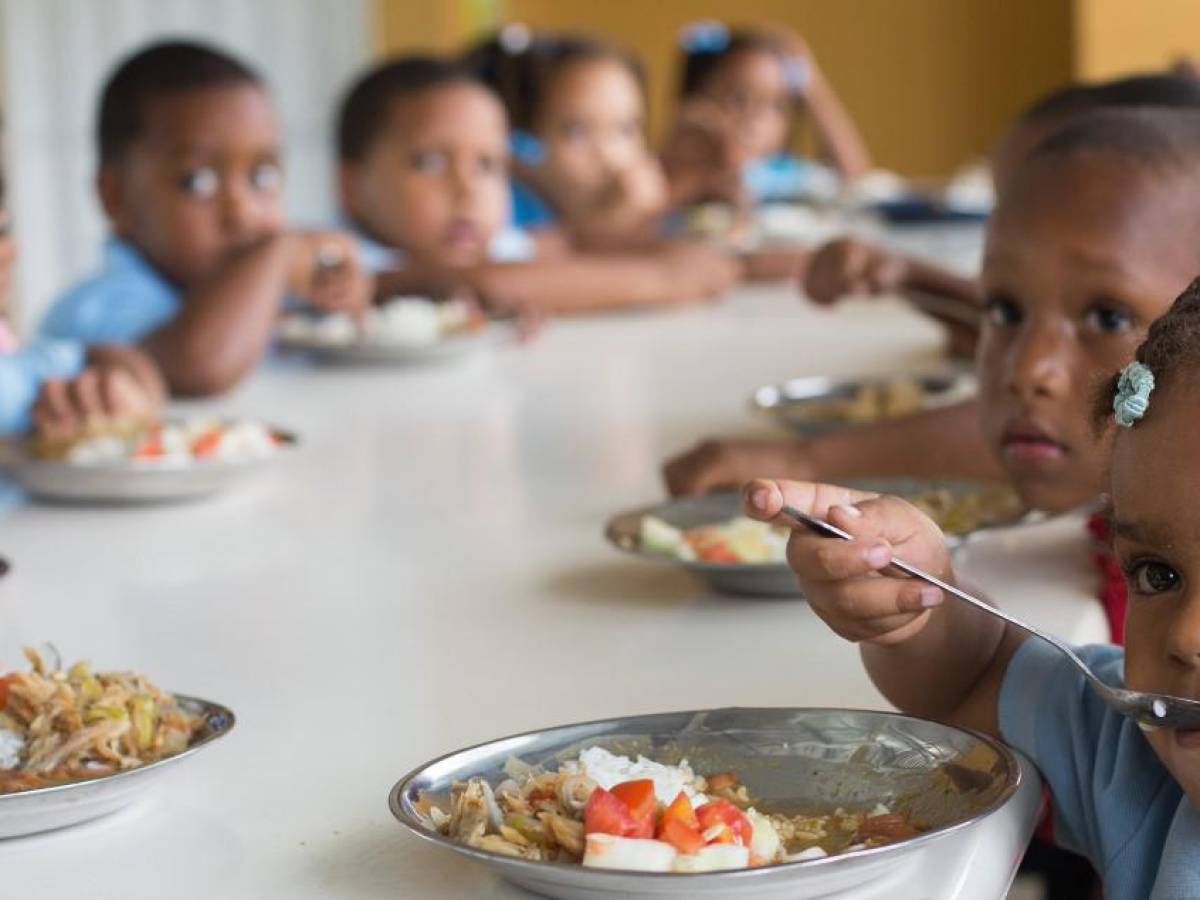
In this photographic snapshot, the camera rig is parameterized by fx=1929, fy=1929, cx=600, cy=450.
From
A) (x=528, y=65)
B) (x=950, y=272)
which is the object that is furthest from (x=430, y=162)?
(x=950, y=272)

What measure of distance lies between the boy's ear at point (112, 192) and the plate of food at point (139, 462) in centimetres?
75

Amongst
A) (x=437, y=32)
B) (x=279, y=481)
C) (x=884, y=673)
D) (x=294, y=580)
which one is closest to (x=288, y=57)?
(x=437, y=32)

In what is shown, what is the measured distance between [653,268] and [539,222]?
0.91 metres

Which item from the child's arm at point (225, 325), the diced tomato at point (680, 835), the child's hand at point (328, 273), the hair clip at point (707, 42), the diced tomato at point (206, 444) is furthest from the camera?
the hair clip at point (707, 42)

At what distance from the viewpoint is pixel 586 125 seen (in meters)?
3.62

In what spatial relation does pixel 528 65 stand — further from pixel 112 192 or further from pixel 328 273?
pixel 112 192

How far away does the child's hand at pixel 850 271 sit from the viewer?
212 centimetres

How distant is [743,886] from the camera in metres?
0.70

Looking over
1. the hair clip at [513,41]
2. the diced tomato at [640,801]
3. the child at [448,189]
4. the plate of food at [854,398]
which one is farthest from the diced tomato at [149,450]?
the hair clip at [513,41]

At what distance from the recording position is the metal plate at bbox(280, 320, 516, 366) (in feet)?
7.49

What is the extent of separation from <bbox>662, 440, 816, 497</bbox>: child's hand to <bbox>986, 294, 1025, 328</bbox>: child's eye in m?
0.24

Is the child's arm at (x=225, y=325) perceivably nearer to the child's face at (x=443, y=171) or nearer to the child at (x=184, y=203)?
the child at (x=184, y=203)

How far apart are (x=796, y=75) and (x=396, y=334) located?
2904mm

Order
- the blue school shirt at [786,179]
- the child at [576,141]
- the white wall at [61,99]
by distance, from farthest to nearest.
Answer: the blue school shirt at [786,179] → the white wall at [61,99] → the child at [576,141]
